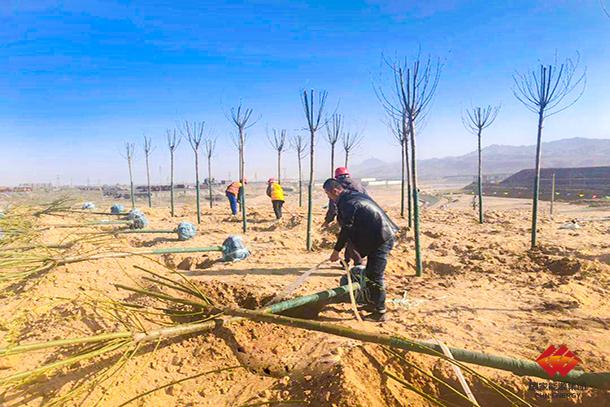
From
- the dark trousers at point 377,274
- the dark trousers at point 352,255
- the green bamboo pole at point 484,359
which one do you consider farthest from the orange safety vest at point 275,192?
the green bamboo pole at point 484,359

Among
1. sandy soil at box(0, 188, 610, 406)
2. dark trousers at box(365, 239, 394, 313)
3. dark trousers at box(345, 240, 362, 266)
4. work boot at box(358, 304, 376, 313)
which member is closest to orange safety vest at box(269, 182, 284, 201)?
sandy soil at box(0, 188, 610, 406)

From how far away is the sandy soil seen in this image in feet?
8.16

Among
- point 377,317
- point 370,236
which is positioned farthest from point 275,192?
point 377,317

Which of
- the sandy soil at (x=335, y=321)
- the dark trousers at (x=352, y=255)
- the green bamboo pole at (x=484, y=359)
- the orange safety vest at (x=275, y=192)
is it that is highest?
the orange safety vest at (x=275, y=192)

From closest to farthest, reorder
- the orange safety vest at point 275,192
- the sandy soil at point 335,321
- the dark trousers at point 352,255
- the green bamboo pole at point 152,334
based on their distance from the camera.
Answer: the green bamboo pole at point 152,334
the sandy soil at point 335,321
the dark trousers at point 352,255
the orange safety vest at point 275,192

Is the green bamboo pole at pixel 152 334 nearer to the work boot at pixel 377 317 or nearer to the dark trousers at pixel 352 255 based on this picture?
the work boot at pixel 377 317

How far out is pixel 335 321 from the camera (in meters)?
3.68

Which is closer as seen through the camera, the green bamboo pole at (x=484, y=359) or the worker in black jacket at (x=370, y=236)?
the green bamboo pole at (x=484, y=359)

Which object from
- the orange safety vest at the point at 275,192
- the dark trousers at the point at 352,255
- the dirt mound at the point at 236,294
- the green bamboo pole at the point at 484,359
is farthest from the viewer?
the orange safety vest at the point at 275,192

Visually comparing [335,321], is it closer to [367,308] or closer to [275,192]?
[367,308]

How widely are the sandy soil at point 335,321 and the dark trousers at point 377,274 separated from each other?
0.26 meters

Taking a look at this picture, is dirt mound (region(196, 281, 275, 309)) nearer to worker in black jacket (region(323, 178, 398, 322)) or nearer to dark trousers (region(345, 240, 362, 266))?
worker in black jacket (region(323, 178, 398, 322))

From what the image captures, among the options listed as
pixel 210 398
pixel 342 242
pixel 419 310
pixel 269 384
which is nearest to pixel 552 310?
pixel 419 310

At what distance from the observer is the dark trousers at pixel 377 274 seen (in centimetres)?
362
